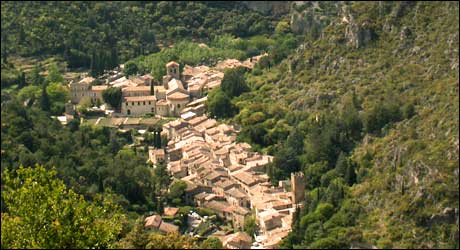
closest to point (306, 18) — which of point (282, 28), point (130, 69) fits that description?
point (282, 28)

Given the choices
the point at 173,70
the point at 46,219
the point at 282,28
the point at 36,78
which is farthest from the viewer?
the point at 282,28

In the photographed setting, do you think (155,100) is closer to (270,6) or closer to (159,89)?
(159,89)

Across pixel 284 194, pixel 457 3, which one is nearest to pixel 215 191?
pixel 284 194

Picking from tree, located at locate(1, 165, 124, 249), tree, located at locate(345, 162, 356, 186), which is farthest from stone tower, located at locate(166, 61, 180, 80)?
tree, located at locate(1, 165, 124, 249)

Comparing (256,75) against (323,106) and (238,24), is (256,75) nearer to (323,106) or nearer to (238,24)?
(323,106)

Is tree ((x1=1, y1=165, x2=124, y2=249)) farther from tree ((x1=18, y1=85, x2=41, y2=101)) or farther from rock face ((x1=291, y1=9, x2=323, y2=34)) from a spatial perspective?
rock face ((x1=291, y1=9, x2=323, y2=34))

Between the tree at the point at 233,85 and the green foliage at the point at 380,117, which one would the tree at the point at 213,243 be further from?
the tree at the point at 233,85
